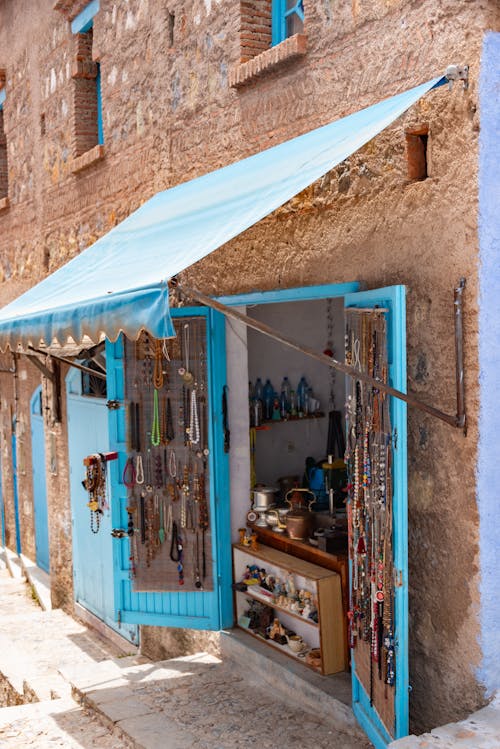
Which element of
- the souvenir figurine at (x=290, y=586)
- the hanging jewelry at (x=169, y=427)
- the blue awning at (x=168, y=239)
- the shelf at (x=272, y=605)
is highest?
the blue awning at (x=168, y=239)

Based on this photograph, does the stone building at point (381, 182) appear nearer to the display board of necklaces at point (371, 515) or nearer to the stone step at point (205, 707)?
the display board of necklaces at point (371, 515)

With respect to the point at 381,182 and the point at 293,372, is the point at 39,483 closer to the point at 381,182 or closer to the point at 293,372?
the point at 293,372

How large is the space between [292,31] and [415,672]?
4049 mm

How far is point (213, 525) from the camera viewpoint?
5.96m

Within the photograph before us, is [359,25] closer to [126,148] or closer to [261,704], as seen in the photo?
[126,148]

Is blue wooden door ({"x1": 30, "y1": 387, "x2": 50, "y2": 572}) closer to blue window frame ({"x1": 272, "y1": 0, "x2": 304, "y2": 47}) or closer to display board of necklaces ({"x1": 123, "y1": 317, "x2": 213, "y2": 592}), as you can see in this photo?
display board of necklaces ({"x1": 123, "y1": 317, "x2": 213, "y2": 592})

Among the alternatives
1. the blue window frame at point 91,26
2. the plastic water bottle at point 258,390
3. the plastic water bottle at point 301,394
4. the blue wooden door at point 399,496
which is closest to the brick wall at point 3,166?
the blue window frame at point 91,26

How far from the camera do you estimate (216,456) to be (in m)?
5.93

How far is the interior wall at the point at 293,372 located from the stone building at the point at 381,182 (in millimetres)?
1337

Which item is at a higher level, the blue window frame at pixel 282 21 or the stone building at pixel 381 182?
the blue window frame at pixel 282 21

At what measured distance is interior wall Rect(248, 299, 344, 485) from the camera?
7316mm

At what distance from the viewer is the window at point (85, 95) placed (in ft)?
26.0

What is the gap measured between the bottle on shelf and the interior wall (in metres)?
0.07

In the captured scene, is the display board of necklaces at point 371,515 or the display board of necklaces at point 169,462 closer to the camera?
the display board of necklaces at point 371,515
